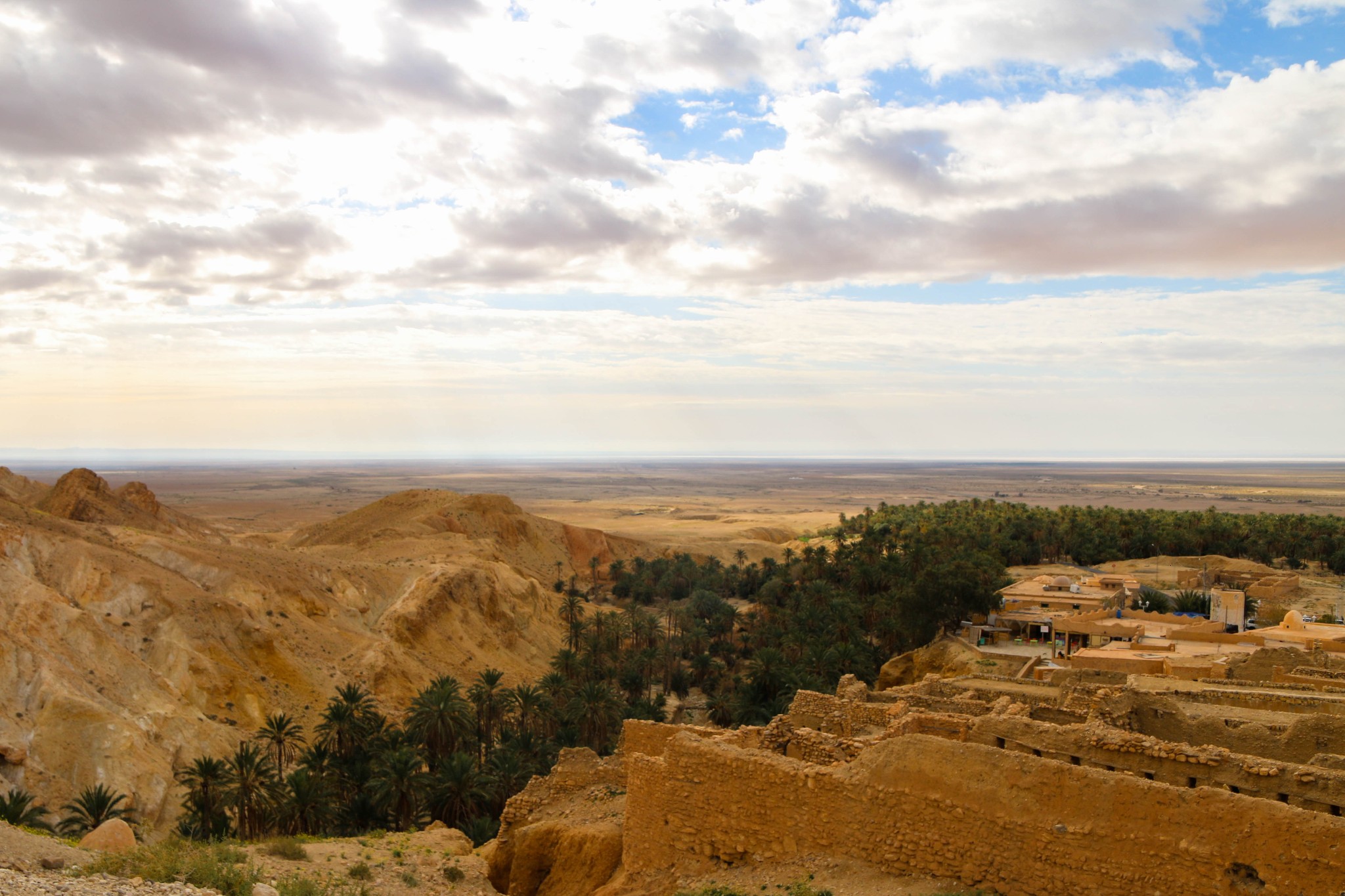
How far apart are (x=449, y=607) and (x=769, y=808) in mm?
43859

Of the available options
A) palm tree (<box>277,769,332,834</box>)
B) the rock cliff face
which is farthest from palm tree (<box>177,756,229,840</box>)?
the rock cliff face

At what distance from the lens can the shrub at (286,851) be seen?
15.2 metres

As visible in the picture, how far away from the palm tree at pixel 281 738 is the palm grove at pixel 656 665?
0.14m

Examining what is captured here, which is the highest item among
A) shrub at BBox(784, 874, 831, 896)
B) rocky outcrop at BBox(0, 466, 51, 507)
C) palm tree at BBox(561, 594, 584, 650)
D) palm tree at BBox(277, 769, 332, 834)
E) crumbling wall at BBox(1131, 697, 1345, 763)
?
rocky outcrop at BBox(0, 466, 51, 507)

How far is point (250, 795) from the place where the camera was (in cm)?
2464

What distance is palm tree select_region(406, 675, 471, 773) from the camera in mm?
31281

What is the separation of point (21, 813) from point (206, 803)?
4.49 meters

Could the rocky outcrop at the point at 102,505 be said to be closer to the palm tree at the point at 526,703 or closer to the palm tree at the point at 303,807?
the palm tree at the point at 526,703

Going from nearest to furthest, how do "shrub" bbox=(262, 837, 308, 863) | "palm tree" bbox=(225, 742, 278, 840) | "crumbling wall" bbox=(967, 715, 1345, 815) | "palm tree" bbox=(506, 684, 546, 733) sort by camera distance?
"crumbling wall" bbox=(967, 715, 1345, 815), "shrub" bbox=(262, 837, 308, 863), "palm tree" bbox=(225, 742, 278, 840), "palm tree" bbox=(506, 684, 546, 733)

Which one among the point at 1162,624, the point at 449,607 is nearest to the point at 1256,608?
the point at 1162,624

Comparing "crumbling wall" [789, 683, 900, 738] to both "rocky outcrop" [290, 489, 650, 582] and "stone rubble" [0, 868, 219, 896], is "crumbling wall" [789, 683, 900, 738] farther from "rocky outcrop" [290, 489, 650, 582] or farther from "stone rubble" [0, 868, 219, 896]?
"rocky outcrop" [290, 489, 650, 582]

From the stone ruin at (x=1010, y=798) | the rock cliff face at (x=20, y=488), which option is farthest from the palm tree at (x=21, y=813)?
the rock cliff face at (x=20, y=488)

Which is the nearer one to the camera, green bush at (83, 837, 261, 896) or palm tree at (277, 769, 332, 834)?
green bush at (83, 837, 261, 896)

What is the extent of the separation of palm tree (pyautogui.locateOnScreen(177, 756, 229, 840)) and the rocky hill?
7.89 feet
